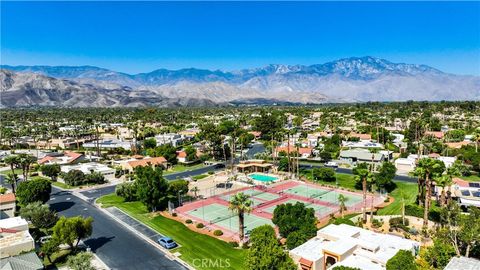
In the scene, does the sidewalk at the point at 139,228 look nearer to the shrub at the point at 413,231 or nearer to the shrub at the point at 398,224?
the shrub at the point at 398,224

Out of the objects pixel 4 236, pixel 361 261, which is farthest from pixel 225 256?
pixel 4 236

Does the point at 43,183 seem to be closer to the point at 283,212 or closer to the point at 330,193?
the point at 283,212

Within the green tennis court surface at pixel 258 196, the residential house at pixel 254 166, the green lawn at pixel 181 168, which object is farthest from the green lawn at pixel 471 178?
the green lawn at pixel 181 168

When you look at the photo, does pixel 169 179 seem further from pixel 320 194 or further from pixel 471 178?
pixel 471 178

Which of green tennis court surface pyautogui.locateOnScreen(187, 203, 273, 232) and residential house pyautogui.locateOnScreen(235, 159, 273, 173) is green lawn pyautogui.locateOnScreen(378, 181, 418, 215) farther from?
residential house pyautogui.locateOnScreen(235, 159, 273, 173)

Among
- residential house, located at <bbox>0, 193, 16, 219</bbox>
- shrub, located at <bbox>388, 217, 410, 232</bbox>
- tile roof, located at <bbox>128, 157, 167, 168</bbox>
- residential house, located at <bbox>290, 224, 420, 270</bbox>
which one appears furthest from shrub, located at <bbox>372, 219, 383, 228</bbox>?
tile roof, located at <bbox>128, 157, 167, 168</bbox>

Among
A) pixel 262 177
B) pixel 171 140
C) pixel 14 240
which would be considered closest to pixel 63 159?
pixel 171 140
